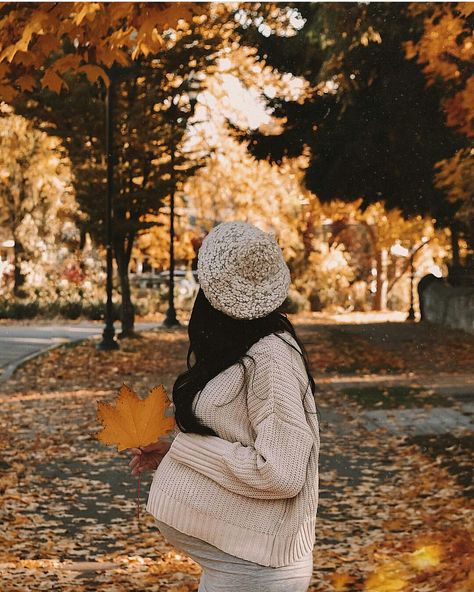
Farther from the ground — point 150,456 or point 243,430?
point 243,430

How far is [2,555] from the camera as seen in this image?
602 cm

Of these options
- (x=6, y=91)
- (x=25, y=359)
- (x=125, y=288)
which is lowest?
(x=25, y=359)

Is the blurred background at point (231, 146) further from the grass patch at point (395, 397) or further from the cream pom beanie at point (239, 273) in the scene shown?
the cream pom beanie at point (239, 273)

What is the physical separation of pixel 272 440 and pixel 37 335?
17.3 m

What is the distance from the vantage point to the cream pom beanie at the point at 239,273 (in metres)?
2.58

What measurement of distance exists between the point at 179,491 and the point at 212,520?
11 cm

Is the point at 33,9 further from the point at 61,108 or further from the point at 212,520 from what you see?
the point at 61,108

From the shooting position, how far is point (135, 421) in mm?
2979

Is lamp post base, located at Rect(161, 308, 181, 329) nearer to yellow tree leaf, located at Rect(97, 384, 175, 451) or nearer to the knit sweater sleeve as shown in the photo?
yellow tree leaf, located at Rect(97, 384, 175, 451)

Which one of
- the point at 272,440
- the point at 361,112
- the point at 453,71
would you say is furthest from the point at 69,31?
the point at 361,112

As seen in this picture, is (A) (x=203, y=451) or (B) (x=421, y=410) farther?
(B) (x=421, y=410)

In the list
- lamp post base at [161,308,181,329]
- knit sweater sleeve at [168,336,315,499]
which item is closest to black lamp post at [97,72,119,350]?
lamp post base at [161,308,181,329]

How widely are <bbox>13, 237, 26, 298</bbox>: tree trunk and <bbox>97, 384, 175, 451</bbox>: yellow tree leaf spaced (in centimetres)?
1513

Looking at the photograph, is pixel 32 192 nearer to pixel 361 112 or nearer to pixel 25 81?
pixel 361 112
